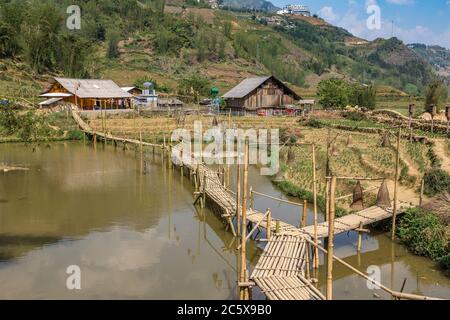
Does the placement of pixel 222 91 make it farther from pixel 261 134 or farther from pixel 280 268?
pixel 280 268

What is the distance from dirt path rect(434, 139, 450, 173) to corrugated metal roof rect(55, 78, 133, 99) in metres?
24.5

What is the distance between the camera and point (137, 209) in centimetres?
1505

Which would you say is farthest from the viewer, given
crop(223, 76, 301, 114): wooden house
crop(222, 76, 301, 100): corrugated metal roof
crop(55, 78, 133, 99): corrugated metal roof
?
crop(223, 76, 301, 114): wooden house

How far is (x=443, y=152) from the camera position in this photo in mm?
18703

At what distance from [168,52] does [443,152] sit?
57.7 m

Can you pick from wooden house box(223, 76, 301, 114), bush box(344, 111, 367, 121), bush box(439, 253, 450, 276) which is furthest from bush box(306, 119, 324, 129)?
bush box(439, 253, 450, 276)

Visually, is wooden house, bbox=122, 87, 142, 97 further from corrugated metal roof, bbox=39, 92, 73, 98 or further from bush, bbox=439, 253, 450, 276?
bush, bbox=439, 253, 450, 276

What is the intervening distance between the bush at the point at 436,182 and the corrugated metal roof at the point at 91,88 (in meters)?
27.1

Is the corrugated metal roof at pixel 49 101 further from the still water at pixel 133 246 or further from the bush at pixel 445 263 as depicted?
the bush at pixel 445 263

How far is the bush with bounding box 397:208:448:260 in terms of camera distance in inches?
421

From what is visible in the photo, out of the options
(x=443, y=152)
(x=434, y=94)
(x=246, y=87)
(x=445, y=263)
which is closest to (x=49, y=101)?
(x=246, y=87)

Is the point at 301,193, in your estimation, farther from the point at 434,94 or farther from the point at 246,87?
the point at 434,94
